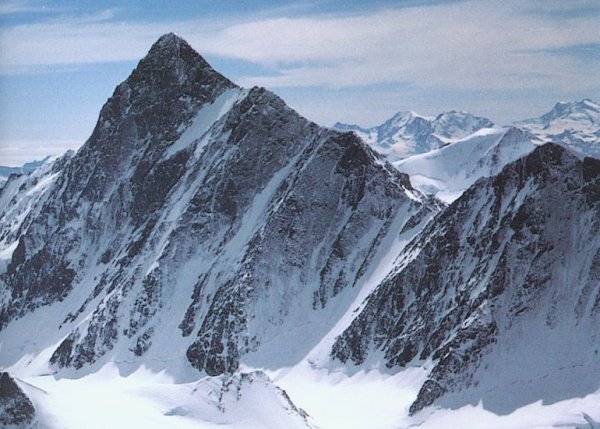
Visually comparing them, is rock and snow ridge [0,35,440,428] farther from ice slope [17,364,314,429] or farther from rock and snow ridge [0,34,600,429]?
ice slope [17,364,314,429]

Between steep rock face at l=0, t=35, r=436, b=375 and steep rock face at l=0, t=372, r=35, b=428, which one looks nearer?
steep rock face at l=0, t=372, r=35, b=428

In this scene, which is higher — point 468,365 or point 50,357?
point 468,365

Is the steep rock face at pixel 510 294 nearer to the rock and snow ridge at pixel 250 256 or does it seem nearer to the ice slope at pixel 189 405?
the rock and snow ridge at pixel 250 256

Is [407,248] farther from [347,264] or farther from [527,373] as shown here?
[527,373]

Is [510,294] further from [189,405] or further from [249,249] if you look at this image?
[249,249]

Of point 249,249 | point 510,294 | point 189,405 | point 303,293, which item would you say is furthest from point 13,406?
point 510,294

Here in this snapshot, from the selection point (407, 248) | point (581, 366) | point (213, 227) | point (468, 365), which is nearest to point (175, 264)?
point (213, 227)

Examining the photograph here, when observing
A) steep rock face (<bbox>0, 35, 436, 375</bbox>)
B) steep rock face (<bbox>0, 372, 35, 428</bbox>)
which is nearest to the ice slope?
steep rock face (<bbox>0, 372, 35, 428</bbox>)
